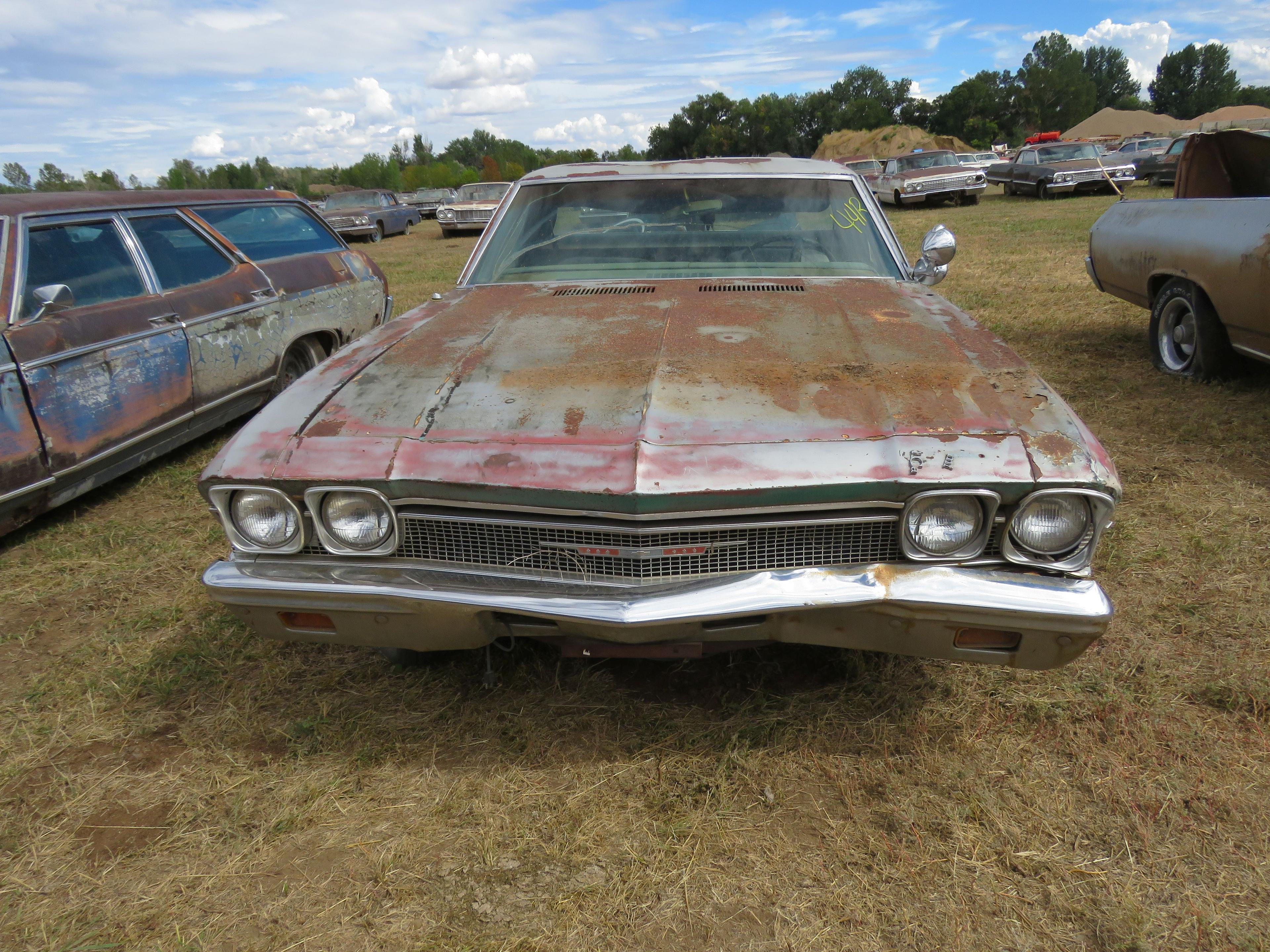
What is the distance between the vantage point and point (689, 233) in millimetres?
3486

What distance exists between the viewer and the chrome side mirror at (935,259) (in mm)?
3406

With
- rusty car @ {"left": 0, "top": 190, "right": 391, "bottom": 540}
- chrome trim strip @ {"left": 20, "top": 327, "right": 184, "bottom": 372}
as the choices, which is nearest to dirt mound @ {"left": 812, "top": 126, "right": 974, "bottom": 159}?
rusty car @ {"left": 0, "top": 190, "right": 391, "bottom": 540}

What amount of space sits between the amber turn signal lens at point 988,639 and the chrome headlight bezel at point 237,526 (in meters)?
1.64

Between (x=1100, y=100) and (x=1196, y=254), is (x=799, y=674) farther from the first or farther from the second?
(x=1100, y=100)

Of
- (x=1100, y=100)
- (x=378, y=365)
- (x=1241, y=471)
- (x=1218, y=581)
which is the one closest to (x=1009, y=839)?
(x=1218, y=581)

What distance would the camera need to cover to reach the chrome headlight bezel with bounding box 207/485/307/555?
2.10 m

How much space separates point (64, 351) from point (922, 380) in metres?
3.72

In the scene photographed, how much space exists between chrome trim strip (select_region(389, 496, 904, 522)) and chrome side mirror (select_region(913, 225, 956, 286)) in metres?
1.78

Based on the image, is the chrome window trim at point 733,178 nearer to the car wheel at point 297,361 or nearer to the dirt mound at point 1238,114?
the car wheel at point 297,361

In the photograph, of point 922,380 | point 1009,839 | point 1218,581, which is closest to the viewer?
point 1009,839

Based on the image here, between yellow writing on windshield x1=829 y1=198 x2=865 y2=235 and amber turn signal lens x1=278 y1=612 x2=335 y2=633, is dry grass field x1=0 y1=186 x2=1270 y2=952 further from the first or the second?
yellow writing on windshield x1=829 y1=198 x2=865 y2=235

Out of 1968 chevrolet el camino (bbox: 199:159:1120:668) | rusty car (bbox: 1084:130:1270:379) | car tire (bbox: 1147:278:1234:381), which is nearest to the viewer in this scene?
1968 chevrolet el camino (bbox: 199:159:1120:668)

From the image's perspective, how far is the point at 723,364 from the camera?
7.78 feet

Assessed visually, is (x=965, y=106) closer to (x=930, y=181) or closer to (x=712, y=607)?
(x=930, y=181)
